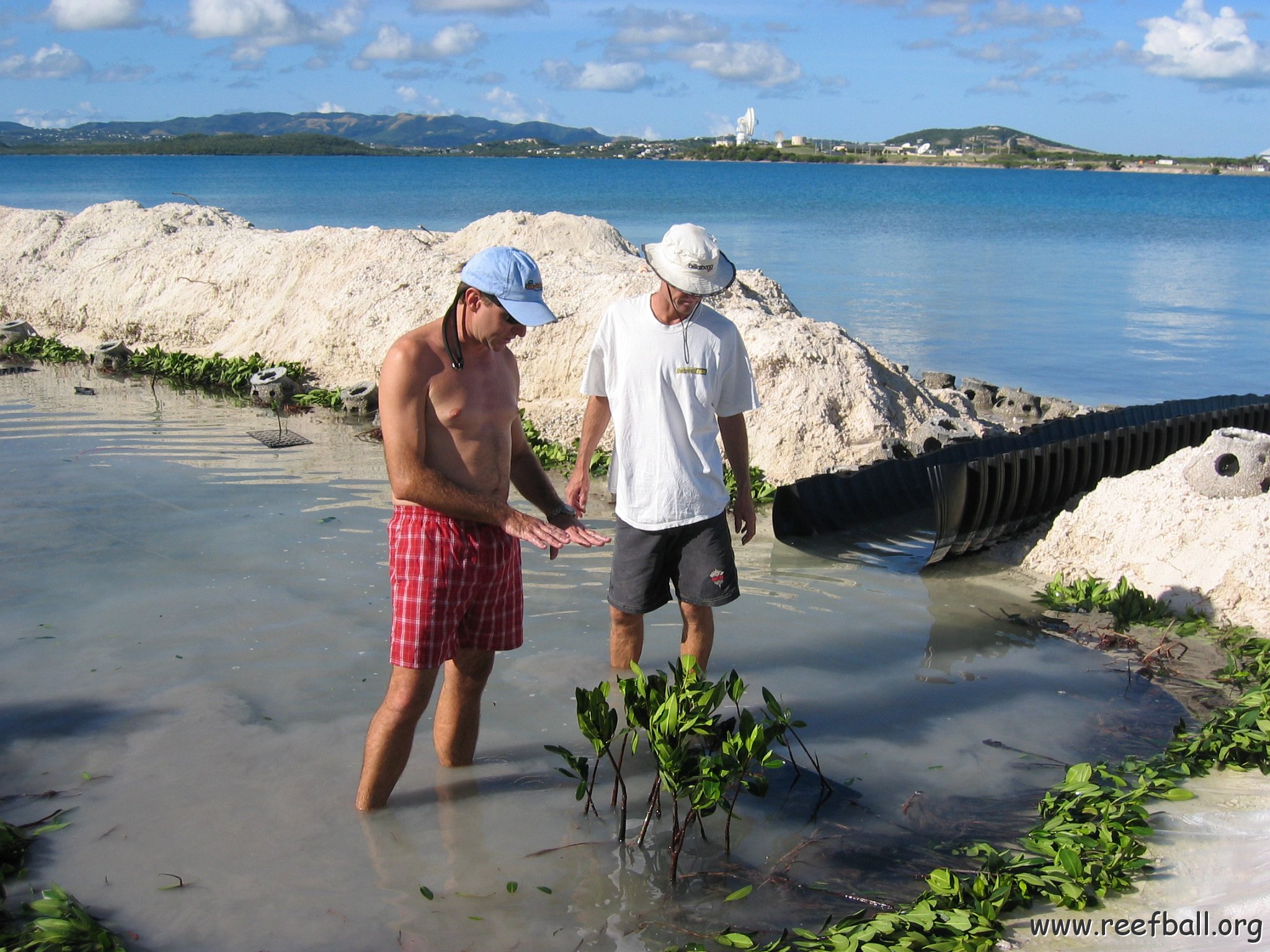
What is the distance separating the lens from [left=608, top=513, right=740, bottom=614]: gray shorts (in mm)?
4465

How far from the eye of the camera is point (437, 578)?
3639mm

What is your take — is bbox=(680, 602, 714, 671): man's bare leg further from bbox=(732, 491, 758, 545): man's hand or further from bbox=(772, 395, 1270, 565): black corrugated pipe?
bbox=(772, 395, 1270, 565): black corrugated pipe

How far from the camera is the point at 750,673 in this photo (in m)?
5.39

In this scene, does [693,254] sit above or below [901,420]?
above

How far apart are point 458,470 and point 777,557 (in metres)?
3.83

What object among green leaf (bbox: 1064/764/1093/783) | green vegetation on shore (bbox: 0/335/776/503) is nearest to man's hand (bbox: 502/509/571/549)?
green leaf (bbox: 1064/764/1093/783)

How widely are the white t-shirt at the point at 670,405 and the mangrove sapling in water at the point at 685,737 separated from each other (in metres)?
0.83

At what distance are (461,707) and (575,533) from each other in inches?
36.6

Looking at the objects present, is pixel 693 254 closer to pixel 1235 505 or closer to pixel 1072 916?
pixel 1072 916

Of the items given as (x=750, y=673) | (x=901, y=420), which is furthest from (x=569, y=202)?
(x=750, y=673)

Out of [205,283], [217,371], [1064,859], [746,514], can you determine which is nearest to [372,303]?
[217,371]

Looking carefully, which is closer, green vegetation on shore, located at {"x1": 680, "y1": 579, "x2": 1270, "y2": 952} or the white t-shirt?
green vegetation on shore, located at {"x1": 680, "y1": 579, "x2": 1270, "y2": 952}

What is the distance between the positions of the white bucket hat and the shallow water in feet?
6.79

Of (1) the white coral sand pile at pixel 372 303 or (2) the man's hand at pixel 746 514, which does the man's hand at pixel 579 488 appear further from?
(1) the white coral sand pile at pixel 372 303
